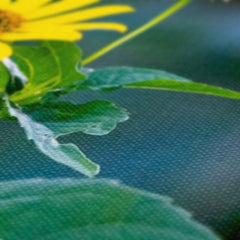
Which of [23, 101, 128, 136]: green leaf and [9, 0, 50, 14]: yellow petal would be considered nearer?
[23, 101, 128, 136]: green leaf

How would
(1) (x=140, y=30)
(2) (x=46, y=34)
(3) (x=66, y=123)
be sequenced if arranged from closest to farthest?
(3) (x=66, y=123) → (2) (x=46, y=34) → (1) (x=140, y=30)

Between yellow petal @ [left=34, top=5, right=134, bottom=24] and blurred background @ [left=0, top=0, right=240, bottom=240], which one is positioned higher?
yellow petal @ [left=34, top=5, right=134, bottom=24]

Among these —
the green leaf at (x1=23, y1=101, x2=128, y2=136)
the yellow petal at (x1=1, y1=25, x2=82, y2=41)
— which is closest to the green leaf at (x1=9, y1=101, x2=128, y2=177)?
the green leaf at (x1=23, y1=101, x2=128, y2=136)

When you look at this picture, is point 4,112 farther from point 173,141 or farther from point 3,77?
point 173,141

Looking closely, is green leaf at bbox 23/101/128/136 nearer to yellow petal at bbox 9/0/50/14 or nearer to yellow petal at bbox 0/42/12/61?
yellow petal at bbox 0/42/12/61

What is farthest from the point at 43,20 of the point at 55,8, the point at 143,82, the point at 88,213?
the point at 88,213
